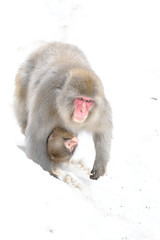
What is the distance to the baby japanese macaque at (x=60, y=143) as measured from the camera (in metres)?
5.90

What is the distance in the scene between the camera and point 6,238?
11.6 feet

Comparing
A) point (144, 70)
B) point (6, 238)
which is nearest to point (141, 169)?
point (144, 70)

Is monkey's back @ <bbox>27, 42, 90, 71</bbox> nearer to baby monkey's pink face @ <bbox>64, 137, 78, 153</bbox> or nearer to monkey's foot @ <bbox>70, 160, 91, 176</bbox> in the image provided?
baby monkey's pink face @ <bbox>64, 137, 78, 153</bbox>

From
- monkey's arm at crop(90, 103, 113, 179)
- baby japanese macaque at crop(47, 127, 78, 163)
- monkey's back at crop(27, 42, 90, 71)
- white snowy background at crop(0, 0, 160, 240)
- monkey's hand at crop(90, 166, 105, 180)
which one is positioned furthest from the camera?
monkey's hand at crop(90, 166, 105, 180)

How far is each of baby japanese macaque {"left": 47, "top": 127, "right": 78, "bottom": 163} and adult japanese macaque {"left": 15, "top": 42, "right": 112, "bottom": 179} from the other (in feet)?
0.20

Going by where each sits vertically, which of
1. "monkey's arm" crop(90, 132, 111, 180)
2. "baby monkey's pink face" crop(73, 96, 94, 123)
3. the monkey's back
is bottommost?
"monkey's arm" crop(90, 132, 111, 180)

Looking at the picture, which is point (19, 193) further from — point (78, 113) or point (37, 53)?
point (37, 53)

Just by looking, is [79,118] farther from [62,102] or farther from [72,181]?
[72,181]

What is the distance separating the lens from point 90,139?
794cm

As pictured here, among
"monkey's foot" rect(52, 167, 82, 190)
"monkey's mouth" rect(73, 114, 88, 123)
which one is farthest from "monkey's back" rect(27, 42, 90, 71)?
"monkey's foot" rect(52, 167, 82, 190)

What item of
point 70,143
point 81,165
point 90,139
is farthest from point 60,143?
point 90,139

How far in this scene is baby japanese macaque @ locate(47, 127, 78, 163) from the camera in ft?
19.4

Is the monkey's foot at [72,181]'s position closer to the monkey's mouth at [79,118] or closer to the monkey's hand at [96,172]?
the monkey's hand at [96,172]

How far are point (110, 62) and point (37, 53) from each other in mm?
3596
